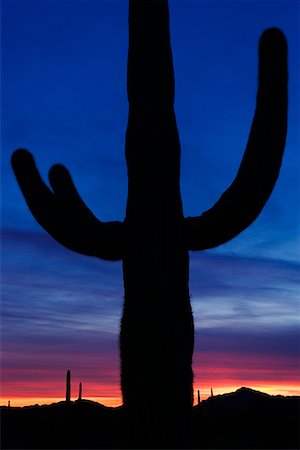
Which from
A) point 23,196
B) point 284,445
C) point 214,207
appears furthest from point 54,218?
point 284,445

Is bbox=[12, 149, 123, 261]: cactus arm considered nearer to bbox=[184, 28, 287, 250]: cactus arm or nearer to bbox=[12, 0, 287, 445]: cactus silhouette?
bbox=[12, 0, 287, 445]: cactus silhouette

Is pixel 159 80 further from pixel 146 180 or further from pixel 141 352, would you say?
pixel 141 352

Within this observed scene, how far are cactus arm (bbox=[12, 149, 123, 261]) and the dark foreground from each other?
818 centimetres

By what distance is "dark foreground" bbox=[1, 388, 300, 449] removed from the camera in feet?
51.6

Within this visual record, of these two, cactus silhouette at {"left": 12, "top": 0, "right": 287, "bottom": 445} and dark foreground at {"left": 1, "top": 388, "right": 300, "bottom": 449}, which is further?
dark foreground at {"left": 1, "top": 388, "right": 300, "bottom": 449}

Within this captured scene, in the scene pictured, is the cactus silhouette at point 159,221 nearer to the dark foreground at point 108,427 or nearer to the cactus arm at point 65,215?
the cactus arm at point 65,215

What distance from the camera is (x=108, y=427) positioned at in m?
18.2

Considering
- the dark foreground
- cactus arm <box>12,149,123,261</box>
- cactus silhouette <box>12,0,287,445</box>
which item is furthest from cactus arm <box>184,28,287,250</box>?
the dark foreground

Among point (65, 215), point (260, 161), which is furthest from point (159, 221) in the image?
point (65, 215)

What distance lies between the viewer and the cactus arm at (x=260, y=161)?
5.64 meters

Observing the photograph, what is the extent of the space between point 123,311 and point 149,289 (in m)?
0.39

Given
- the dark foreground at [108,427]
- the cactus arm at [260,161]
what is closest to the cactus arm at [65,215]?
the cactus arm at [260,161]

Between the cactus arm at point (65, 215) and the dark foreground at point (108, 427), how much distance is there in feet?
26.8

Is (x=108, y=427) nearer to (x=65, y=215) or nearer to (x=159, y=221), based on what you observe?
(x=65, y=215)
